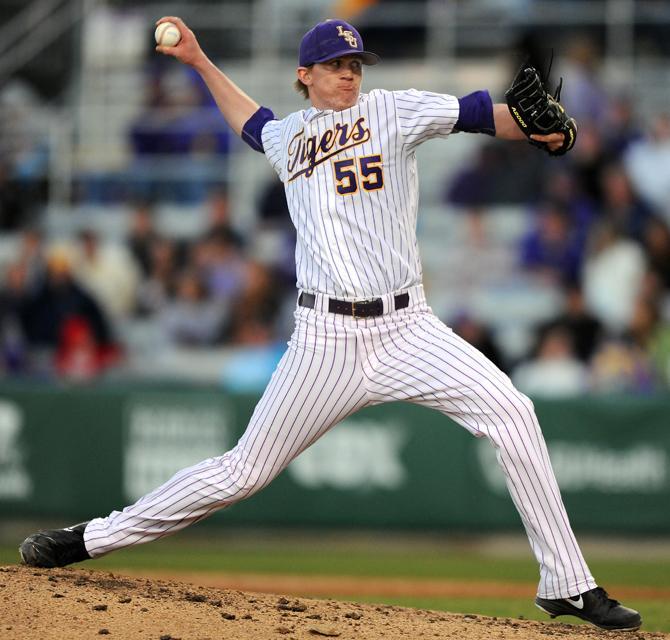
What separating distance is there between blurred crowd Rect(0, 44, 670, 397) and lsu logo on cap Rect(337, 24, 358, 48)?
5.49 meters

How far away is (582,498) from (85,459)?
3.62 metres

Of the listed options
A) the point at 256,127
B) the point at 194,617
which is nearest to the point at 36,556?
the point at 194,617

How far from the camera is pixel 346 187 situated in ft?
15.4

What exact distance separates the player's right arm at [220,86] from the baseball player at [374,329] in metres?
0.48

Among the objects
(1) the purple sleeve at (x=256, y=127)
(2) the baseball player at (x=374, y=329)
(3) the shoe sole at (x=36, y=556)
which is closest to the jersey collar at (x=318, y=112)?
(2) the baseball player at (x=374, y=329)

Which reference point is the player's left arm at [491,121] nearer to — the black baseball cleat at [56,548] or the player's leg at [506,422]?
the player's leg at [506,422]

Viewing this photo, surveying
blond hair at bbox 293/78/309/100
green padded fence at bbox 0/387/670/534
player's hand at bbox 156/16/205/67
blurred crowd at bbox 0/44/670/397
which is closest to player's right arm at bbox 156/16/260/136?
player's hand at bbox 156/16/205/67

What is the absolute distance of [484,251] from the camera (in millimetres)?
11766

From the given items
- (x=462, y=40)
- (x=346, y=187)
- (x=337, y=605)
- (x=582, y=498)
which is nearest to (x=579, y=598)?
(x=337, y=605)

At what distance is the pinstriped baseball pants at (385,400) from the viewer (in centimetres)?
463

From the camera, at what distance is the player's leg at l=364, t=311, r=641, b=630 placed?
4617 millimetres

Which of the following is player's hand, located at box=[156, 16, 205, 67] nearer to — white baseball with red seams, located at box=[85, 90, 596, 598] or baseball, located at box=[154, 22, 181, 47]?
baseball, located at box=[154, 22, 181, 47]

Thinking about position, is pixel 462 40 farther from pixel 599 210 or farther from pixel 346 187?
pixel 346 187

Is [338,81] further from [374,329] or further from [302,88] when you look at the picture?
[374,329]
